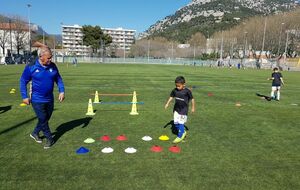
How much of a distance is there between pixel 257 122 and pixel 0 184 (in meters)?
7.90

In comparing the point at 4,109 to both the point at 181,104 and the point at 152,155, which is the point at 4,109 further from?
the point at 152,155

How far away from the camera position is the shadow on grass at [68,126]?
25.8 ft

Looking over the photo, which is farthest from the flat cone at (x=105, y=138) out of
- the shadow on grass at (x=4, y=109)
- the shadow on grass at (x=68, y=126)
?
the shadow on grass at (x=4, y=109)

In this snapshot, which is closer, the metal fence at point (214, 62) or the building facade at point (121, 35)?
the metal fence at point (214, 62)

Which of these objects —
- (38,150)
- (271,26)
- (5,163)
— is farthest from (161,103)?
(271,26)

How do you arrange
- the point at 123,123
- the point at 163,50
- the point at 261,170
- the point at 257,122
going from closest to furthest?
the point at 261,170 < the point at 123,123 < the point at 257,122 < the point at 163,50

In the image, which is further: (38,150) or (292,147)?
(292,147)

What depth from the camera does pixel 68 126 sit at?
8938 mm

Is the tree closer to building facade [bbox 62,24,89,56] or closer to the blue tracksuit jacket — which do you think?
building facade [bbox 62,24,89,56]

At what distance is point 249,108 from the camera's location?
1305 centimetres

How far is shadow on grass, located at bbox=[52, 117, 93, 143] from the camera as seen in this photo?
7.87 m

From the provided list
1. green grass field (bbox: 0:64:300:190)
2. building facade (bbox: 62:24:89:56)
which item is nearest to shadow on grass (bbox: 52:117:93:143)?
green grass field (bbox: 0:64:300:190)

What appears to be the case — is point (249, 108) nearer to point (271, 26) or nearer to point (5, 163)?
point (5, 163)

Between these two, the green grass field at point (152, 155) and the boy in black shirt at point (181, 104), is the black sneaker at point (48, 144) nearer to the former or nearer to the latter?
the green grass field at point (152, 155)
